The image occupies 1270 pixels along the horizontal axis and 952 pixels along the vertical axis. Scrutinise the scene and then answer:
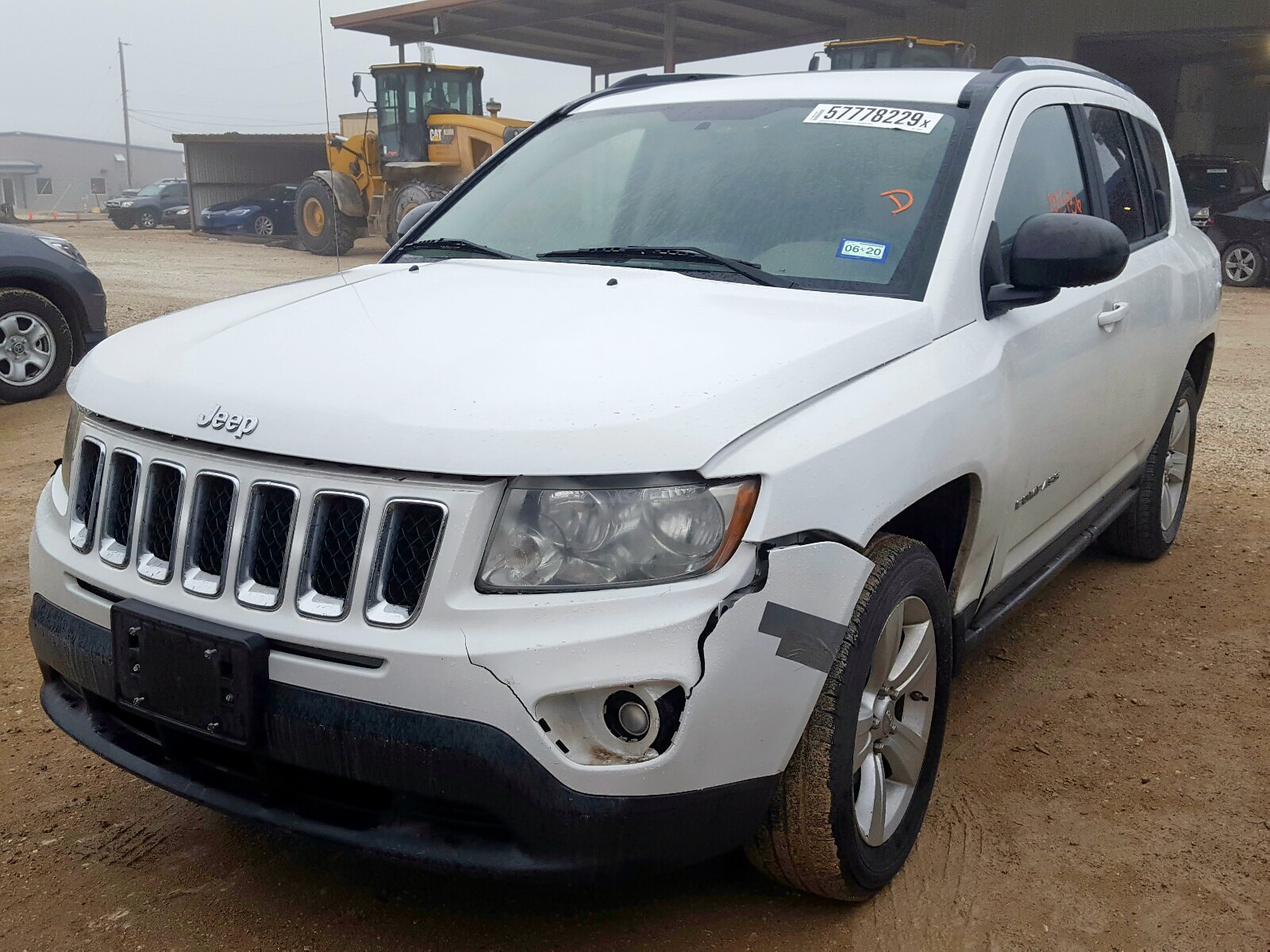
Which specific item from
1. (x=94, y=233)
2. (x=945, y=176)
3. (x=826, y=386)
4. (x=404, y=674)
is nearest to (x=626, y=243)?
(x=945, y=176)

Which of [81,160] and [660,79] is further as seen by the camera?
[81,160]

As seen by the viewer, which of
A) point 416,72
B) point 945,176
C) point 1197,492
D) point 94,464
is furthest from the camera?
point 416,72

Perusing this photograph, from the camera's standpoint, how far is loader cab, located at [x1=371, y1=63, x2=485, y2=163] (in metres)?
21.5

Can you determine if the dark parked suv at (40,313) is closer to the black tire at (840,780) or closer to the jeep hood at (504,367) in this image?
the jeep hood at (504,367)

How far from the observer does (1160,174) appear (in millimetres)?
4707

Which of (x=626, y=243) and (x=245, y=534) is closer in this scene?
(x=245, y=534)

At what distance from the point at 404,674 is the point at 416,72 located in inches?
836

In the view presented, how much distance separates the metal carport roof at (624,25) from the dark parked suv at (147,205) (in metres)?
11.2

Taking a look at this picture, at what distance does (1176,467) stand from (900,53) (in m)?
17.7

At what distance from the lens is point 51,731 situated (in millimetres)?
3385

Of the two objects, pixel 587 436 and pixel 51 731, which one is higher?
pixel 587 436

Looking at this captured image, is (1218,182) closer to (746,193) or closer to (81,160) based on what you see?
(746,193)

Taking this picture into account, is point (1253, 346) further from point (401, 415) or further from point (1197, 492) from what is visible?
point (401, 415)

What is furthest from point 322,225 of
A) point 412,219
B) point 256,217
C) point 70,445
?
point 70,445
